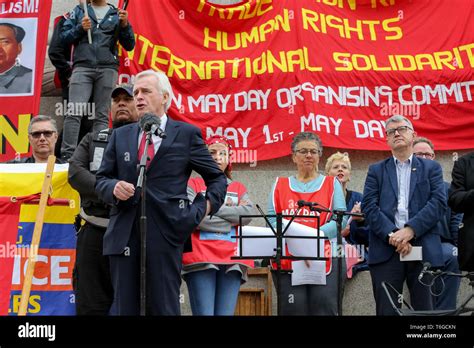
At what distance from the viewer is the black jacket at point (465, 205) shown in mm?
8695

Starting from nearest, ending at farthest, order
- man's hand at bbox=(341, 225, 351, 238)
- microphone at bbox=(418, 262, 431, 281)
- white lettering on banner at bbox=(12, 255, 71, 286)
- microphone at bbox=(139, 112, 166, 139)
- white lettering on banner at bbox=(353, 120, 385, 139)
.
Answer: microphone at bbox=(139, 112, 166, 139), microphone at bbox=(418, 262, 431, 281), white lettering on banner at bbox=(12, 255, 71, 286), man's hand at bbox=(341, 225, 351, 238), white lettering on banner at bbox=(353, 120, 385, 139)

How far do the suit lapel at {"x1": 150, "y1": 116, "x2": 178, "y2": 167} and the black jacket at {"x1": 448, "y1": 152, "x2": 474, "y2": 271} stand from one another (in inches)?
104

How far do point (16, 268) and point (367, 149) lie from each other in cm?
501

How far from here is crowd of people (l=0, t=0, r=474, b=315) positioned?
278 inches

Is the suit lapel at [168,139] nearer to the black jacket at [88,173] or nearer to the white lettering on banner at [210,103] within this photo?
the black jacket at [88,173]

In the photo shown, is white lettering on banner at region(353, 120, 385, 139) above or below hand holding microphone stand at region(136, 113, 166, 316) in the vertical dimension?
above

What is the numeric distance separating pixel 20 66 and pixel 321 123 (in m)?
A: 3.43

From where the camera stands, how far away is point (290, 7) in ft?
42.8

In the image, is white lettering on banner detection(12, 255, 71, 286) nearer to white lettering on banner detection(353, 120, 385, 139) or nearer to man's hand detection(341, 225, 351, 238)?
man's hand detection(341, 225, 351, 238)

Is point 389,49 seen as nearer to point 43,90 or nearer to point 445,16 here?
point 445,16

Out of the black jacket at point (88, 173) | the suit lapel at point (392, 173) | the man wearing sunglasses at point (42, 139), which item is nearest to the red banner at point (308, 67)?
the suit lapel at point (392, 173)

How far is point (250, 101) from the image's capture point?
12617 millimetres

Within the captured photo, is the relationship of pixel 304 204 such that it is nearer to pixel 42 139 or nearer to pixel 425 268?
pixel 425 268

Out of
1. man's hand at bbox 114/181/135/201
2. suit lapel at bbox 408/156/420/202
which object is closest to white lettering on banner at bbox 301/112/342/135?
suit lapel at bbox 408/156/420/202
